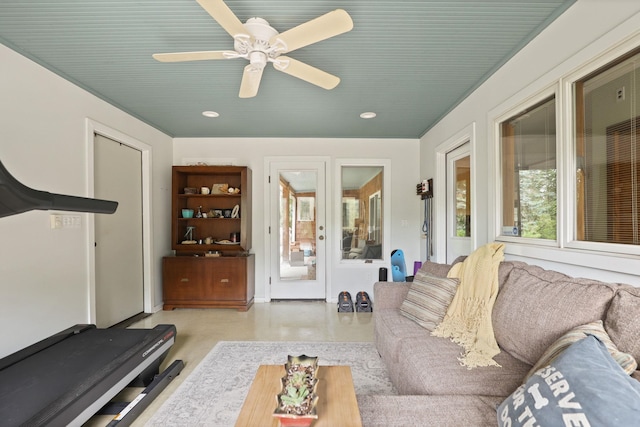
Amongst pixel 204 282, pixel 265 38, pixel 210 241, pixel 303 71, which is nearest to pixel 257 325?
pixel 204 282

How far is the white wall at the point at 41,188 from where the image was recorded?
2082 mm

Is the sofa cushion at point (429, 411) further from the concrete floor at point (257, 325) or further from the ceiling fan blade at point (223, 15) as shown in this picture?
the ceiling fan blade at point (223, 15)

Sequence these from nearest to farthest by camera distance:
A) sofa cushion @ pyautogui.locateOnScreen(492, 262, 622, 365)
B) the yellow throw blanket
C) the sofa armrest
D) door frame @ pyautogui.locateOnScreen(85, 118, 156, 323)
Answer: sofa cushion @ pyautogui.locateOnScreen(492, 262, 622, 365) < the yellow throw blanket < the sofa armrest < door frame @ pyautogui.locateOnScreen(85, 118, 156, 323)

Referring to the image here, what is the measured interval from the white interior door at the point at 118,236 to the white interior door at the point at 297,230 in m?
1.71

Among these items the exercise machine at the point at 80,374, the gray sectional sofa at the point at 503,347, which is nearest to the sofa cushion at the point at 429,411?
the gray sectional sofa at the point at 503,347

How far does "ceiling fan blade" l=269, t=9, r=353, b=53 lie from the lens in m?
1.38

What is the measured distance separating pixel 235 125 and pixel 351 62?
2037mm

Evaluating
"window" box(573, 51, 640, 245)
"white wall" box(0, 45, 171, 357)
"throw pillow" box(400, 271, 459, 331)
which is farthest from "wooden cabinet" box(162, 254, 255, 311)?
"window" box(573, 51, 640, 245)

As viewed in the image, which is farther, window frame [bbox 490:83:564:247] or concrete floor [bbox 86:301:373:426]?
concrete floor [bbox 86:301:373:426]

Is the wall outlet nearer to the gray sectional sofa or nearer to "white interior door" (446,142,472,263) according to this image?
the gray sectional sofa

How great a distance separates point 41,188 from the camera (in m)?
2.34

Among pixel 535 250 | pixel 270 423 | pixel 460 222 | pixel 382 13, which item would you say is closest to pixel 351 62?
pixel 382 13

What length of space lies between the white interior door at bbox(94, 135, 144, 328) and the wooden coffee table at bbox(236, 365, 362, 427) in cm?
250

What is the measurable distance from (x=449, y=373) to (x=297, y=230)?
10.6ft
